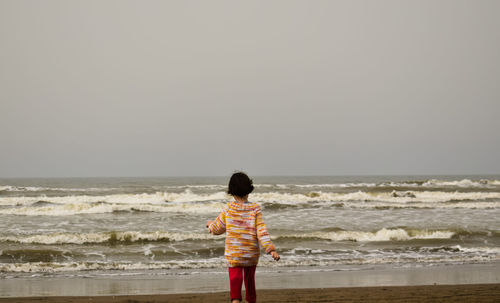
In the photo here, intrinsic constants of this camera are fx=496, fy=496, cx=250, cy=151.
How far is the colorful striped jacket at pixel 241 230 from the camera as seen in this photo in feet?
14.6

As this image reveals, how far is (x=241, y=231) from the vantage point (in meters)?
4.46

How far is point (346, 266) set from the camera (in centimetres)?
1014

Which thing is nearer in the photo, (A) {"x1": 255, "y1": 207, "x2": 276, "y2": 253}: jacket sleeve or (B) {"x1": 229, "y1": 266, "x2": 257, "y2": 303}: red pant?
(A) {"x1": 255, "y1": 207, "x2": 276, "y2": 253}: jacket sleeve

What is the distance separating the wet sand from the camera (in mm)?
6680

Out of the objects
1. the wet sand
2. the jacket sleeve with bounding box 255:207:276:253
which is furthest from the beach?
the jacket sleeve with bounding box 255:207:276:253

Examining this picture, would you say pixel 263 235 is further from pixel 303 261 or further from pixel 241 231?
pixel 303 261

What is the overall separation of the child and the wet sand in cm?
240

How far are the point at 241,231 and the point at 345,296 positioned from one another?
3.12m

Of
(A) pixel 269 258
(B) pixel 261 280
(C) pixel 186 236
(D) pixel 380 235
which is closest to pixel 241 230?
(B) pixel 261 280

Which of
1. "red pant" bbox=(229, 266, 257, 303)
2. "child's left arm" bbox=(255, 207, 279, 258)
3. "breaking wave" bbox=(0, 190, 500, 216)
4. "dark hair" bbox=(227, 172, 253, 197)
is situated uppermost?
"dark hair" bbox=(227, 172, 253, 197)

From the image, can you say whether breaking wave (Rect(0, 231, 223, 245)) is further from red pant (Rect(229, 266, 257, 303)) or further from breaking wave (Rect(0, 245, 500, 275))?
red pant (Rect(229, 266, 257, 303))

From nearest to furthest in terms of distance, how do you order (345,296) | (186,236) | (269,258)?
(345,296)
(269,258)
(186,236)

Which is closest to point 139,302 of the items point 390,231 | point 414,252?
point 414,252

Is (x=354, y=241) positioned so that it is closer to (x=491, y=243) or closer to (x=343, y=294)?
(x=491, y=243)
